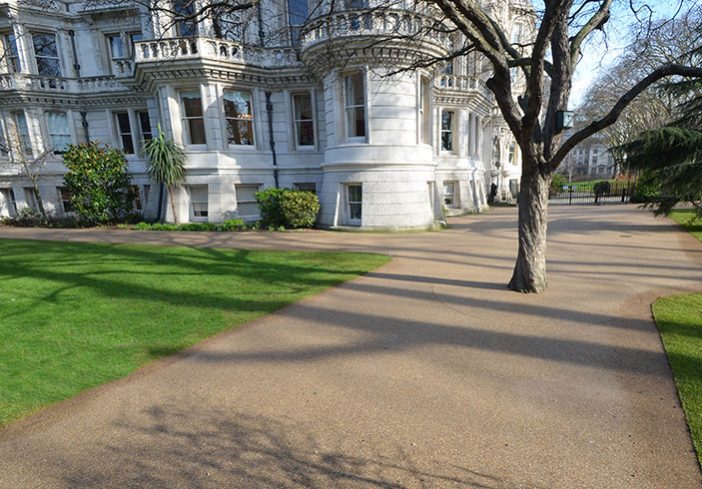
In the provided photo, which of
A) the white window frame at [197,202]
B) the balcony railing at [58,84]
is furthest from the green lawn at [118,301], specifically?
the balcony railing at [58,84]

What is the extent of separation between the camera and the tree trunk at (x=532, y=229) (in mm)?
5863

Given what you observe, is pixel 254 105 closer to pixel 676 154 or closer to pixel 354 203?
pixel 354 203

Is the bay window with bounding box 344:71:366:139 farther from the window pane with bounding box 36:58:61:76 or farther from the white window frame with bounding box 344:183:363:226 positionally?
the window pane with bounding box 36:58:61:76

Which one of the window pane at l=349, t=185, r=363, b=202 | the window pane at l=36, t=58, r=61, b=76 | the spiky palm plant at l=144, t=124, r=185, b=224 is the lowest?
the window pane at l=349, t=185, r=363, b=202

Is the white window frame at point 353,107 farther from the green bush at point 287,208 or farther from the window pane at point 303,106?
the window pane at point 303,106

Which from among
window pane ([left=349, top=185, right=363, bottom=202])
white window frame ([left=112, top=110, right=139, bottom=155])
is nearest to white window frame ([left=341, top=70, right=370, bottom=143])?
window pane ([left=349, top=185, right=363, bottom=202])

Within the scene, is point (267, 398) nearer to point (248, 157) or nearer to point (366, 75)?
point (366, 75)

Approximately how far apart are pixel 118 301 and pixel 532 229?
6966 mm

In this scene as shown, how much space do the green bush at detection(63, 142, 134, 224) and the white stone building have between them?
184 cm

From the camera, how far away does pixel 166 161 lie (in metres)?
14.3

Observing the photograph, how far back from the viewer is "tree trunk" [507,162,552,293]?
19.2 ft

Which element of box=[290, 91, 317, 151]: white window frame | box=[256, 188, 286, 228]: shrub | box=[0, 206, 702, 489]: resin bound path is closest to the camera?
box=[0, 206, 702, 489]: resin bound path

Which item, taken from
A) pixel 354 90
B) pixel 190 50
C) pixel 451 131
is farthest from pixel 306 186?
pixel 451 131

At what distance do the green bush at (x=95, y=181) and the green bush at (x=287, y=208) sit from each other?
6.66 meters
